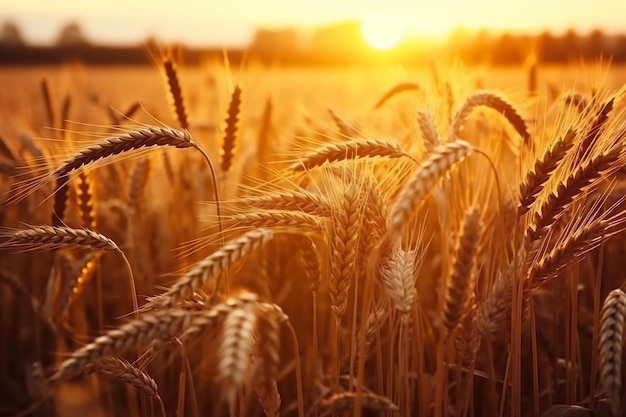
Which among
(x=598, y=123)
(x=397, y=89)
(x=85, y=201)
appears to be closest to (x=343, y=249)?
(x=598, y=123)

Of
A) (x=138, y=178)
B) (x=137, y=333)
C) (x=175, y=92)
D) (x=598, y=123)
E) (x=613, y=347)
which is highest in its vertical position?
(x=175, y=92)

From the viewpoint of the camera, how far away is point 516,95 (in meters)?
2.49

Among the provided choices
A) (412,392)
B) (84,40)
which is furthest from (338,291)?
(84,40)

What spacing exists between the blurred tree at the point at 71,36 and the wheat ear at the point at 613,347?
49.4 metres

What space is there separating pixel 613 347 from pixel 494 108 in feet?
2.74

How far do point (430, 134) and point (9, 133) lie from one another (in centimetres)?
402

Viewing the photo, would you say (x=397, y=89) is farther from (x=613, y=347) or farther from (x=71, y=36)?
(x=71, y=36)

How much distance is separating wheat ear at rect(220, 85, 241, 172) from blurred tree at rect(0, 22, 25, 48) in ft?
157

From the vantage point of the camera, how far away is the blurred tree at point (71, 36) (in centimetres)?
4824

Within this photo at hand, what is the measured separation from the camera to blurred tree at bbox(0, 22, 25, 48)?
46.3 m

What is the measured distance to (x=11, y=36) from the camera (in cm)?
5306

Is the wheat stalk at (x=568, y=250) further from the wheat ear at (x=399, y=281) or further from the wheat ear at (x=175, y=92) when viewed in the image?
the wheat ear at (x=175, y=92)

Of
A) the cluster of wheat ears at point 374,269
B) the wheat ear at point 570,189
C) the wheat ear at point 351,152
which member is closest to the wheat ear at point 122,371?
the cluster of wheat ears at point 374,269

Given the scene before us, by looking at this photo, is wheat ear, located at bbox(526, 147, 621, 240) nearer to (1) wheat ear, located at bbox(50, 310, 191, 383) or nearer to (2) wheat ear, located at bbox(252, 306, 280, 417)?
(2) wheat ear, located at bbox(252, 306, 280, 417)
